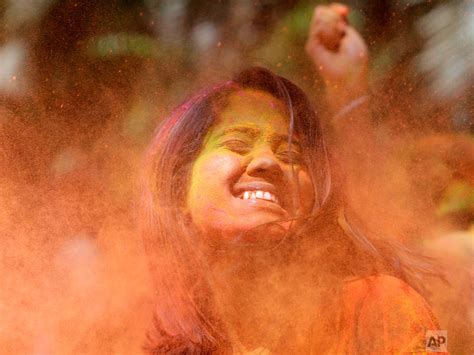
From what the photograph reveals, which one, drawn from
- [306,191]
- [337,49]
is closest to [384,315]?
[306,191]

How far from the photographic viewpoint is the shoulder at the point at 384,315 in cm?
250

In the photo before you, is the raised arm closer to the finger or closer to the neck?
the finger

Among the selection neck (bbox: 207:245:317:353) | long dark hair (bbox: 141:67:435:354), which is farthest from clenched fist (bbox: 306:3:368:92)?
neck (bbox: 207:245:317:353)

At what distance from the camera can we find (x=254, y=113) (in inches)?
106

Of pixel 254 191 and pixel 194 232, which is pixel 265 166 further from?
pixel 194 232

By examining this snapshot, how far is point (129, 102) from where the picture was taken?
2.67 meters

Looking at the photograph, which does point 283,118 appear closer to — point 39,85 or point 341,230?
point 341,230

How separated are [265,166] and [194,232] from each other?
0.40 m

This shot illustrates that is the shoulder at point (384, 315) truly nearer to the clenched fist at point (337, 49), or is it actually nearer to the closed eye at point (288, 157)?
the closed eye at point (288, 157)

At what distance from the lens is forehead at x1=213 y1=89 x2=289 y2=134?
2.68 metres

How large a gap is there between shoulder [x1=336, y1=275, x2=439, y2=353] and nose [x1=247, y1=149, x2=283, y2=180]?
0.55m

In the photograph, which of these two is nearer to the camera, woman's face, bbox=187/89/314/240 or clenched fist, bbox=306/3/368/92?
woman's face, bbox=187/89/314/240

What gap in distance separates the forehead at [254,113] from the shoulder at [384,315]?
738 millimetres

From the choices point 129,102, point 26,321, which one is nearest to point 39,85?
point 129,102
